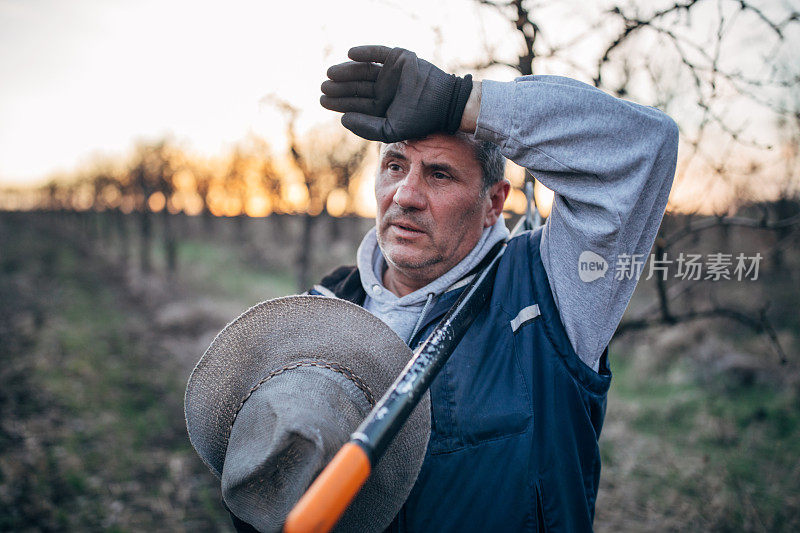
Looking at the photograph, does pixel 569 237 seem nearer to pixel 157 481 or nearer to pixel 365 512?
pixel 365 512

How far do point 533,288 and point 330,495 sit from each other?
47.8 inches

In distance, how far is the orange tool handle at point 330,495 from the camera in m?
0.97

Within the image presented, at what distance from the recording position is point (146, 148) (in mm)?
25297

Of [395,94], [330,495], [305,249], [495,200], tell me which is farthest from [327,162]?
[330,495]

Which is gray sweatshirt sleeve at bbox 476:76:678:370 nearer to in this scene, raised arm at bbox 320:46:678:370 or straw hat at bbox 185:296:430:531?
raised arm at bbox 320:46:678:370

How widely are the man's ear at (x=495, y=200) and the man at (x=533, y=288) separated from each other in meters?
0.34

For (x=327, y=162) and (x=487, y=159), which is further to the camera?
(x=327, y=162)

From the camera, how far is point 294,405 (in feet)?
4.71

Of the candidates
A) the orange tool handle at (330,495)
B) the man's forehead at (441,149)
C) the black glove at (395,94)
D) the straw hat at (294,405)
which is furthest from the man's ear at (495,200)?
the orange tool handle at (330,495)

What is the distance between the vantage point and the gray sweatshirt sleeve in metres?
1.50

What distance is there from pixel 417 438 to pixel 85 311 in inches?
717

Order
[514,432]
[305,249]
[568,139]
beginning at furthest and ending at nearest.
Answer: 1. [305,249]
2. [514,432]
3. [568,139]

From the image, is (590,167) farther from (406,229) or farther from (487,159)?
(406,229)

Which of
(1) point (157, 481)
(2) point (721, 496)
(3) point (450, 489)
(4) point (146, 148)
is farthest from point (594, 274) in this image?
(4) point (146, 148)
